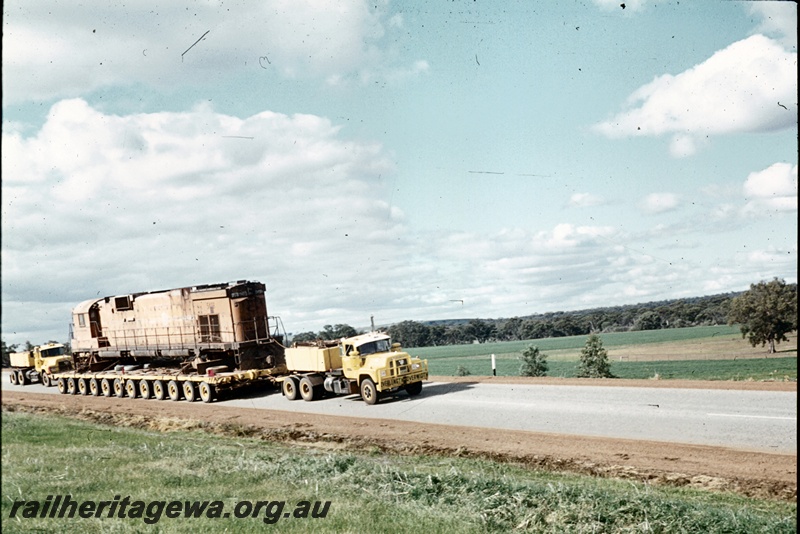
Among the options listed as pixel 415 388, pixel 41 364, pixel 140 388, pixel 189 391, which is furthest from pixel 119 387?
pixel 415 388

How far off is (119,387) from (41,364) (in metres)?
12.3

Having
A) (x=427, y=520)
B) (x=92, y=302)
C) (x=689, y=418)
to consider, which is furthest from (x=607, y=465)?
(x=92, y=302)

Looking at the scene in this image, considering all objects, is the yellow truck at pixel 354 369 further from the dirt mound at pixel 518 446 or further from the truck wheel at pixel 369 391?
the dirt mound at pixel 518 446

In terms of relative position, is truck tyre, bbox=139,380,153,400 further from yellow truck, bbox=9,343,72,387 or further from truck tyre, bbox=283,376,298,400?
yellow truck, bbox=9,343,72,387

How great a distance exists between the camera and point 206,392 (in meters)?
28.0

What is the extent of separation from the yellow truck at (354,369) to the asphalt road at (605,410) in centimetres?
53

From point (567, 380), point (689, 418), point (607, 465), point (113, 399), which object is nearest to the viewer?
point (607, 465)

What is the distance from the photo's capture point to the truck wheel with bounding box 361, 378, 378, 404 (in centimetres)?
2330

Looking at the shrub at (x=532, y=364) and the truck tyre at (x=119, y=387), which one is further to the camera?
the shrub at (x=532, y=364)

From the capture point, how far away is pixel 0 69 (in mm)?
2607

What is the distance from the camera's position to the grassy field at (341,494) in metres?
5.66

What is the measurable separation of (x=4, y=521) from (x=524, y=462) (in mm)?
11745

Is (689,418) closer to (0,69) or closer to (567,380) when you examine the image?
(567,380)

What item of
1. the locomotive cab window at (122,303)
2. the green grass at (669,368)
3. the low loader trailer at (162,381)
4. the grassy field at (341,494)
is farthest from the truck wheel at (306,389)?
the green grass at (669,368)
